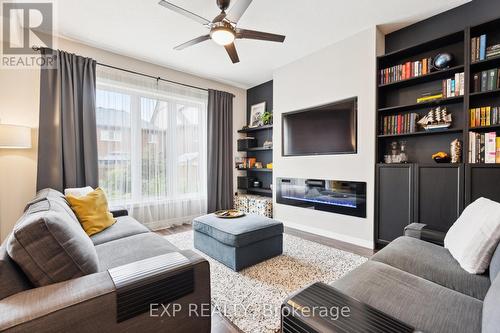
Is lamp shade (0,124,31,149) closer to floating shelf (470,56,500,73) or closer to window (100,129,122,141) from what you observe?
window (100,129,122,141)

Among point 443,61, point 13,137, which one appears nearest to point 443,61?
point 443,61

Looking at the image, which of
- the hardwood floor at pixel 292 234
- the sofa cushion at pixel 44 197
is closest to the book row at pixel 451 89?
the hardwood floor at pixel 292 234

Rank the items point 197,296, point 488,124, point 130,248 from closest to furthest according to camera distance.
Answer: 1. point 197,296
2. point 130,248
3. point 488,124

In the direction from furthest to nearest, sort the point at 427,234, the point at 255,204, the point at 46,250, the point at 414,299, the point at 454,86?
the point at 255,204, the point at 454,86, the point at 427,234, the point at 414,299, the point at 46,250

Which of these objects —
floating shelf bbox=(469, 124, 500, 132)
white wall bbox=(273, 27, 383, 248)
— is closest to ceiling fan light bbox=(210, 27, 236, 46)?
white wall bbox=(273, 27, 383, 248)

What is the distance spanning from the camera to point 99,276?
1056 millimetres

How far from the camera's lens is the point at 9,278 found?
0.91 m

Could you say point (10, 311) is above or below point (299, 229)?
above

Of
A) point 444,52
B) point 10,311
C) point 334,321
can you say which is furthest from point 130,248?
point 444,52

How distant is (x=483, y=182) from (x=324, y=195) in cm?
169

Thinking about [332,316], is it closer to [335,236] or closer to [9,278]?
[9,278]

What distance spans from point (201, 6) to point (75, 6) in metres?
1.32

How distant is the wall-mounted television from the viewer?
3082 millimetres

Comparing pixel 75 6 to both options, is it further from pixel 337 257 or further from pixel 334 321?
pixel 337 257
